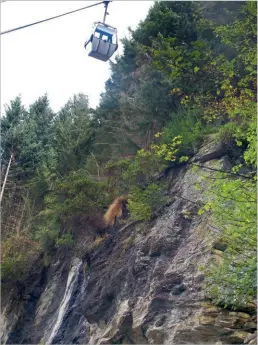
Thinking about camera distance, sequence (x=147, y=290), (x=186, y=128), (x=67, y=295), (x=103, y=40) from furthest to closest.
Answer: (x=67, y=295) → (x=186, y=128) → (x=147, y=290) → (x=103, y=40)

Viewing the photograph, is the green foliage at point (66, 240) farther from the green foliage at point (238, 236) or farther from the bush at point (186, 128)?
the green foliage at point (238, 236)

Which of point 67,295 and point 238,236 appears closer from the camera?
point 238,236

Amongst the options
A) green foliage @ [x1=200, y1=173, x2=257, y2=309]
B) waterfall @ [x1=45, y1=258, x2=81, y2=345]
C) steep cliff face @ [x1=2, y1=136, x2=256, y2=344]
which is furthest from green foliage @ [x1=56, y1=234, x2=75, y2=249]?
green foliage @ [x1=200, y1=173, x2=257, y2=309]

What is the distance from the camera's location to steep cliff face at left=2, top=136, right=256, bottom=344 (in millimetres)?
9453

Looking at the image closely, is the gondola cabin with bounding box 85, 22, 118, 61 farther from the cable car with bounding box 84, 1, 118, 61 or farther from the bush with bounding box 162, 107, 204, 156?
the bush with bounding box 162, 107, 204, 156

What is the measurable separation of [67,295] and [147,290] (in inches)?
172

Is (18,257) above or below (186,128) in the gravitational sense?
below

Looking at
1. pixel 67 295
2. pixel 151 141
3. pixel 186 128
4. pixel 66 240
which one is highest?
pixel 151 141

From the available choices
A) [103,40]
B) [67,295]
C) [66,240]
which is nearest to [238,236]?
[103,40]

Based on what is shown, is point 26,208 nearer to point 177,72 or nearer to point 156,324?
point 156,324

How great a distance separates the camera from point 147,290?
436 inches

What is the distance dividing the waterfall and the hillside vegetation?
574 millimetres

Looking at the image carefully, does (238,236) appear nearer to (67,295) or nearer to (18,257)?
(67,295)

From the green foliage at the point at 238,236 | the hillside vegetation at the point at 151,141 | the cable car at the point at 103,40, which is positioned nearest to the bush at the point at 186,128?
the hillside vegetation at the point at 151,141
